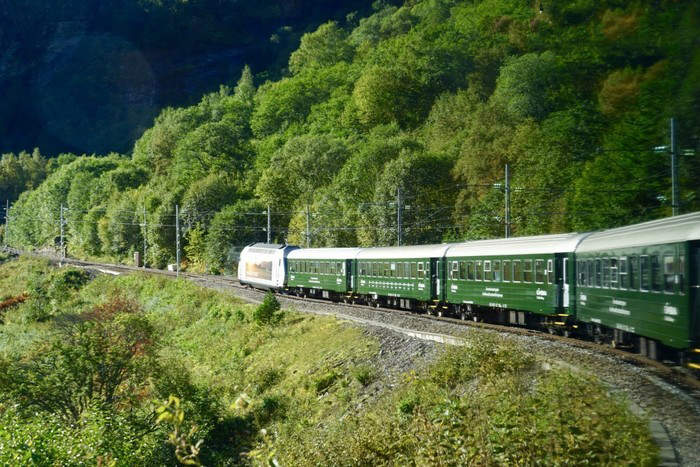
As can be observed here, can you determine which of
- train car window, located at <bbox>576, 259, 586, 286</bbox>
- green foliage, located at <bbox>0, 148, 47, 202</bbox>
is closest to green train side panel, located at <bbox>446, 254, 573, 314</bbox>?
train car window, located at <bbox>576, 259, 586, 286</bbox>

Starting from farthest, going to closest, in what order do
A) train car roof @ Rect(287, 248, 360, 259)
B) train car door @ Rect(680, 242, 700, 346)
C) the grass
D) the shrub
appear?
train car roof @ Rect(287, 248, 360, 259)
the shrub
train car door @ Rect(680, 242, 700, 346)
the grass

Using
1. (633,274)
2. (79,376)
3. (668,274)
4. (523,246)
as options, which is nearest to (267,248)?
(79,376)

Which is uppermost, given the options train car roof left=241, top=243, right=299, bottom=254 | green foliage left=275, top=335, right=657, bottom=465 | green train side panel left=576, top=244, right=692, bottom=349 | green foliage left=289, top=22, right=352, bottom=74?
green foliage left=289, top=22, right=352, bottom=74

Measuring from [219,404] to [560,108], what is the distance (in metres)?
35.1

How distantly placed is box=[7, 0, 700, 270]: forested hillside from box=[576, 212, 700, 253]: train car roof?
137 inches

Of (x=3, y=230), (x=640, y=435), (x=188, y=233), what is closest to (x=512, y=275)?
A: (x=640, y=435)

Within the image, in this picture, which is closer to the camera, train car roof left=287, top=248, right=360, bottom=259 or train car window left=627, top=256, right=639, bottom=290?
train car window left=627, top=256, right=639, bottom=290

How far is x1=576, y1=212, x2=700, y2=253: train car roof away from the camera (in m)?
15.4

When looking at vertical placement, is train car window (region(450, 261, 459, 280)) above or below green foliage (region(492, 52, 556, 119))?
below

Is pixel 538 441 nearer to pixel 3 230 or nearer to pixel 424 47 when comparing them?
pixel 424 47

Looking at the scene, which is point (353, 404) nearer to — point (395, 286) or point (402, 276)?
point (402, 276)

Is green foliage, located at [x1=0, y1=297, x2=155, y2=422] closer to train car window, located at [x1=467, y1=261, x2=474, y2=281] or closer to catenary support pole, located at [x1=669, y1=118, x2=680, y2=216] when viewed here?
train car window, located at [x1=467, y1=261, x2=474, y2=281]

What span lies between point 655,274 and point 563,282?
752 cm

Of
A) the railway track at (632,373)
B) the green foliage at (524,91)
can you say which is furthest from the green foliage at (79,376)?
the green foliage at (524,91)
